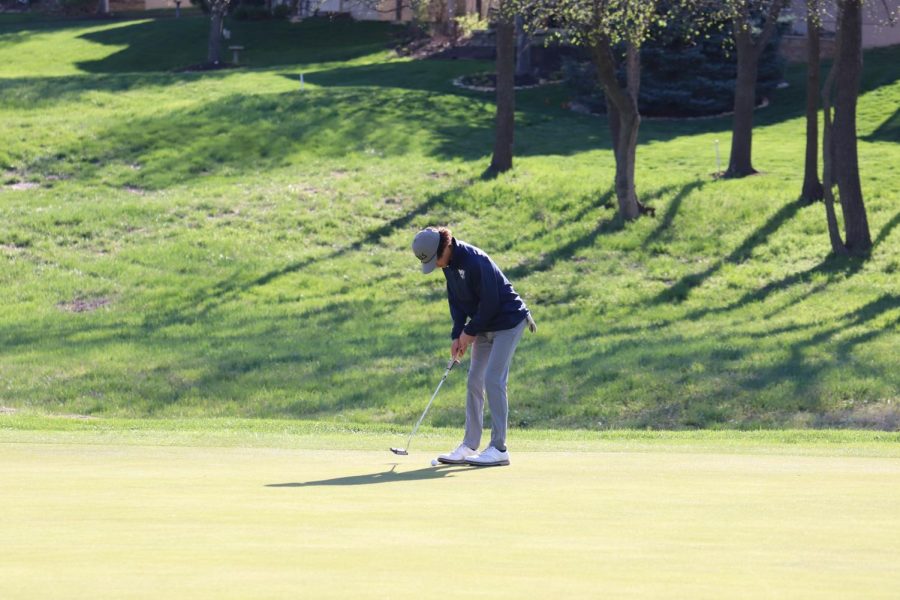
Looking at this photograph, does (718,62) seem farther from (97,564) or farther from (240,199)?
(97,564)

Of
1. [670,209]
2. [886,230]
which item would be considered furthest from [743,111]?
[886,230]

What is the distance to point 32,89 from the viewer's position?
1970 inches

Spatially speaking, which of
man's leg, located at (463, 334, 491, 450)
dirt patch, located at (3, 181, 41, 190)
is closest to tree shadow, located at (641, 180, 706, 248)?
dirt patch, located at (3, 181, 41, 190)

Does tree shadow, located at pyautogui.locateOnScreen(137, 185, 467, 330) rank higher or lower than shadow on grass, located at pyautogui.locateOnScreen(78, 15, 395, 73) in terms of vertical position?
lower

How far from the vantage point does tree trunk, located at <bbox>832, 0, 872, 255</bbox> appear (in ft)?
90.8

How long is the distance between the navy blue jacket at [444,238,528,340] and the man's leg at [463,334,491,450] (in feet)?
0.87

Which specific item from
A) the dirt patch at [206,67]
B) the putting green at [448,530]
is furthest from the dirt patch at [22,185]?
the putting green at [448,530]

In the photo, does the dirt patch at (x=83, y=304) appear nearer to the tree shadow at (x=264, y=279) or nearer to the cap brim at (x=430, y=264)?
the tree shadow at (x=264, y=279)

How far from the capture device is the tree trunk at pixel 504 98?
34.7 m

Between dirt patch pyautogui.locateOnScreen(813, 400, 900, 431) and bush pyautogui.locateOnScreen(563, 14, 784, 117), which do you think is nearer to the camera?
dirt patch pyautogui.locateOnScreen(813, 400, 900, 431)

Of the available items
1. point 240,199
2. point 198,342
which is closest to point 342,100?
point 240,199

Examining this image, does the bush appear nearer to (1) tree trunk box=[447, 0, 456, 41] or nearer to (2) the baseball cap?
(1) tree trunk box=[447, 0, 456, 41]

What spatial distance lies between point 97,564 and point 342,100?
42.1 meters

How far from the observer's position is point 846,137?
28688 millimetres
